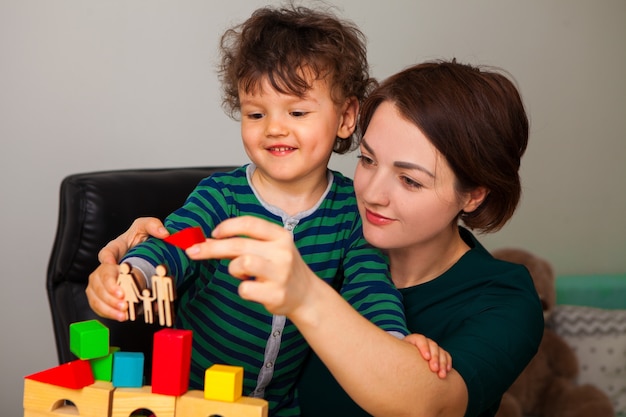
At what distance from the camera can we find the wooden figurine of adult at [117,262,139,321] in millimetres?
1142

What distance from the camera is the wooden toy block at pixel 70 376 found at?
3.80ft

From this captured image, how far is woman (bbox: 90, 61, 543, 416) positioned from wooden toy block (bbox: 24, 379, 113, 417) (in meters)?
0.24

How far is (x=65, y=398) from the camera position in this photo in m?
1.18

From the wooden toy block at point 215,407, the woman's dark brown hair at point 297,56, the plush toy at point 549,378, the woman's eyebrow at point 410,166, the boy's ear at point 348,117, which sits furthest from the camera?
the plush toy at point 549,378

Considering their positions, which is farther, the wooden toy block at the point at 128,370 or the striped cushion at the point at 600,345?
the striped cushion at the point at 600,345

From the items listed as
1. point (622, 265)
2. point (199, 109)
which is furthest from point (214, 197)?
point (622, 265)

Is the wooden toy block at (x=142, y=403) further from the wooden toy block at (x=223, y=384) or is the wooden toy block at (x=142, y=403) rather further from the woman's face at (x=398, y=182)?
the woman's face at (x=398, y=182)

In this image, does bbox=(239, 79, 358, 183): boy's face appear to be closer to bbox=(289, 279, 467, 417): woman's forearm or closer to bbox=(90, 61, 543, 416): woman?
bbox=(90, 61, 543, 416): woman

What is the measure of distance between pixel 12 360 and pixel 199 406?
6.12 ft

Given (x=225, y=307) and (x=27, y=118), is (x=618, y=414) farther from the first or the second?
(x=27, y=118)

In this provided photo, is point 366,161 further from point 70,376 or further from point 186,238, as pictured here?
point 70,376

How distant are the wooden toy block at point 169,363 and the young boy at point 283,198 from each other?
36 centimetres

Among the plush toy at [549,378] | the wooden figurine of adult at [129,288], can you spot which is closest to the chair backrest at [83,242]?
the wooden figurine of adult at [129,288]

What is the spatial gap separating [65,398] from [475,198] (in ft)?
2.96
